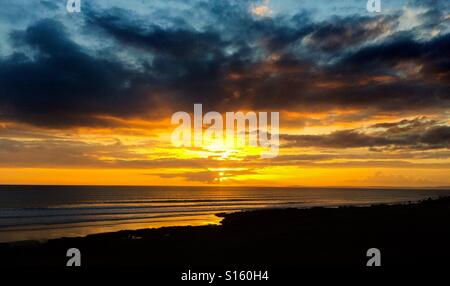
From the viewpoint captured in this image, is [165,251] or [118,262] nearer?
[118,262]

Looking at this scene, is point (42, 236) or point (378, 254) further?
point (42, 236)

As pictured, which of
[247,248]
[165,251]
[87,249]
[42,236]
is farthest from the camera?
[42,236]

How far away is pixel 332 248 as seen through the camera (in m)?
18.5

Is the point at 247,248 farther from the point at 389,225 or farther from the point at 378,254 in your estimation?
the point at 389,225

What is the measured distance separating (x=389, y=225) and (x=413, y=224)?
1.49 metres

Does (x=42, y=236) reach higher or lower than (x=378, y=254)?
lower

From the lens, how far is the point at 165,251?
2123 cm

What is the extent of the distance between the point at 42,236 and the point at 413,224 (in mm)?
29306
